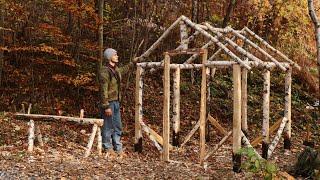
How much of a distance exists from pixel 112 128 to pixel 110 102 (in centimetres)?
57

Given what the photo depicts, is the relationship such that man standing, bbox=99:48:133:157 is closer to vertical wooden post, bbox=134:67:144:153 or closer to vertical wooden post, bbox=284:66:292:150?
vertical wooden post, bbox=134:67:144:153

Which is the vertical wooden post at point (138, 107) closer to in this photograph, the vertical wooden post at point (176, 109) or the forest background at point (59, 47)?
the vertical wooden post at point (176, 109)

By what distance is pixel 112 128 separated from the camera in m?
9.63

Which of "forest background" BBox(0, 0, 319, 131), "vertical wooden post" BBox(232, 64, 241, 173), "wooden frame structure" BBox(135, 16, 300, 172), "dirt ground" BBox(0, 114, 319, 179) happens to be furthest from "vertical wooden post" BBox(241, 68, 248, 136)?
"forest background" BBox(0, 0, 319, 131)

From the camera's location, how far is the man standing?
9.21m

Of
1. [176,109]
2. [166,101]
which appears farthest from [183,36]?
[176,109]

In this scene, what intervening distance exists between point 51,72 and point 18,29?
156 centimetres

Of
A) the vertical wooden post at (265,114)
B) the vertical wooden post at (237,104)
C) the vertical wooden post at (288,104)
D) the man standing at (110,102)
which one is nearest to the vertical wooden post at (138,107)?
the man standing at (110,102)

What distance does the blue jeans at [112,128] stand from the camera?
31.1 feet

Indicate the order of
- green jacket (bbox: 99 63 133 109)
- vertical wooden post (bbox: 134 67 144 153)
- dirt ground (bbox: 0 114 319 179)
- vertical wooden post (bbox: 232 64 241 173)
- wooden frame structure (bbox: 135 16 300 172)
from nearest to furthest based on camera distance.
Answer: dirt ground (bbox: 0 114 319 179) → vertical wooden post (bbox: 232 64 241 173) → wooden frame structure (bbox: 135 16 300 172) → green jacket (bbox: 99 63 133 109) → vertical wooden post (bbox: 134 67 144 153)

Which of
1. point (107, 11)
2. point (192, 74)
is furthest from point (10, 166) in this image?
point (192, 74)

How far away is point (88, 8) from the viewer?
11391mm

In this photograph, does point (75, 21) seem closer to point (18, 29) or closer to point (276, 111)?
point (18, 29)

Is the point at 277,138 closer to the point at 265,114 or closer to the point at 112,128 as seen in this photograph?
the point at 265,114
